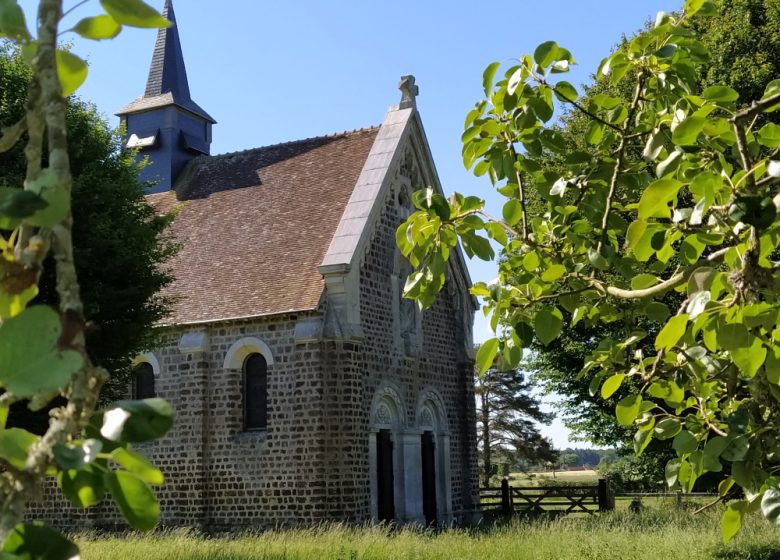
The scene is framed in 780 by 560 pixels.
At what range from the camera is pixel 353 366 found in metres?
17.7

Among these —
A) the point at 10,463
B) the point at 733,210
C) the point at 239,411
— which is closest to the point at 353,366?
the point at 239,411

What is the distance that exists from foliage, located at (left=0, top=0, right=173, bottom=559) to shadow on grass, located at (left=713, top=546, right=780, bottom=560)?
531 inches

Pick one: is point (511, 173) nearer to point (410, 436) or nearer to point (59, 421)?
point (59, 421)

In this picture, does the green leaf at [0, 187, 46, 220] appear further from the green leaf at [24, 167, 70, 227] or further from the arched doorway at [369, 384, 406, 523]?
the arched doorway at [369, 384, 406, 523]

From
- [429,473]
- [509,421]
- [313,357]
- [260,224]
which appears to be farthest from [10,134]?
[509,421]

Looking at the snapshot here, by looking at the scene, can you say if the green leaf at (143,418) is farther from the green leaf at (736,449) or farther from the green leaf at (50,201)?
the green leaf at (736,449)

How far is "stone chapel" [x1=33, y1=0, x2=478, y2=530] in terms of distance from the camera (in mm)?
17453

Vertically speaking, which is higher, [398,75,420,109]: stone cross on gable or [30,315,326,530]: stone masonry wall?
[398,75,420,109]: stone cross on gable

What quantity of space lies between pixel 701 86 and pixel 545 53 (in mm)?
19737

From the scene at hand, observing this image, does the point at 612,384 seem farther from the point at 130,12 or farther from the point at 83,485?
the point at 130,12

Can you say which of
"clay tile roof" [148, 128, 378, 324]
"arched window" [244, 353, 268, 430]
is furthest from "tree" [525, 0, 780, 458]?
"arched window" [244, 353, 268, 430]

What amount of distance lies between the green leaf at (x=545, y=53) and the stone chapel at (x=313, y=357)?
12.3 metres

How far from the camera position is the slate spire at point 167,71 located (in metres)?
28.2

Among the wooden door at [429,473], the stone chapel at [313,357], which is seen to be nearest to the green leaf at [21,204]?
the stone chapel at [313,357]
